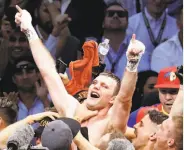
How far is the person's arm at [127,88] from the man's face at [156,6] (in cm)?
281

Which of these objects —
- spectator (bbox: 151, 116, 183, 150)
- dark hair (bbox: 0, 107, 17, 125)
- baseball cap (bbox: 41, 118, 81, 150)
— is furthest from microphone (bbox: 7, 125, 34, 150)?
dark hair (bbox: 0, 107, 17, 125)

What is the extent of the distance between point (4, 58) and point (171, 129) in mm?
3924

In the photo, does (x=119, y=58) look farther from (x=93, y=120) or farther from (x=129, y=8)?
(x=93, y=120)

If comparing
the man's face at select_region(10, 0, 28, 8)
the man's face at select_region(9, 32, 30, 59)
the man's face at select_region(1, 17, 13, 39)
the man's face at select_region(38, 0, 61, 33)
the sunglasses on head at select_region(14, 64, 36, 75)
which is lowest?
the sunglasses on head at select_region(14, 64, 36, 75)

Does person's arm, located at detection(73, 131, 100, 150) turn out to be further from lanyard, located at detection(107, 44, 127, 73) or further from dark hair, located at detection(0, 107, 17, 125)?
lanyard, located at detection(107, 44, 127, 73)

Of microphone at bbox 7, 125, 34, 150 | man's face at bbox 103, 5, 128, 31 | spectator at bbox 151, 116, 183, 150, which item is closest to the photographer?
microphone at bbox 7, 125, 34, 150

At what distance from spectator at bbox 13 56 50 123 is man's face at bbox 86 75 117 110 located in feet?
6.11

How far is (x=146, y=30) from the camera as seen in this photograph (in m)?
8.95

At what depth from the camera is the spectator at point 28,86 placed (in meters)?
8.68

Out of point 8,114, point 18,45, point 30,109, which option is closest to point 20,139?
point 8,114

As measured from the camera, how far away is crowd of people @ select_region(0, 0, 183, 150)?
6605mm

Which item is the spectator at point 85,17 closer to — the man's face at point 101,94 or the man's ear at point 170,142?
the man's face at point 101,94

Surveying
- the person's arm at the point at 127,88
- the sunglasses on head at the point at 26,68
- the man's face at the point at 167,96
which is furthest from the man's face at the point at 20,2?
the person's arm at the point at 127,88

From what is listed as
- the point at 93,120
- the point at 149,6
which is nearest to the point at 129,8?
the point at 149,6
